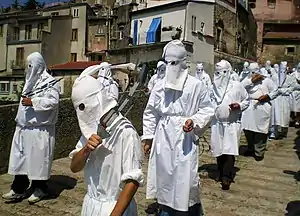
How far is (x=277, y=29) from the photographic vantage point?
38812 millimetres

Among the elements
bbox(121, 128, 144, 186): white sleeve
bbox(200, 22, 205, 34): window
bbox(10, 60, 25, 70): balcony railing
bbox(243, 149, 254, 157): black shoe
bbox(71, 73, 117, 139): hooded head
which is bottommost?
bbox(243, 149, 254, 157): black shoe

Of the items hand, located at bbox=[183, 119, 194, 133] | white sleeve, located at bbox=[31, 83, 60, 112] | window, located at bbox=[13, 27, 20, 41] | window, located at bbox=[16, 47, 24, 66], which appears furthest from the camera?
window, located at bbox=[13, 27, 20, 41]

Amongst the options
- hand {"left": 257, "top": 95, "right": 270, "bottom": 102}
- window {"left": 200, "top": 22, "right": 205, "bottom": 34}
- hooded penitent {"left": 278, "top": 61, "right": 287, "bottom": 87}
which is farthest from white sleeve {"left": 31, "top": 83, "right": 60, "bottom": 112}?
window {"left": 200, "top": 22, "right": 205, "bottom": 34}

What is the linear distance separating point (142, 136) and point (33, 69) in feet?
6.36

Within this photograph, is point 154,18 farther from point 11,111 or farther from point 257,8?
point 11,111

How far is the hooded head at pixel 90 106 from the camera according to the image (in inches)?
100

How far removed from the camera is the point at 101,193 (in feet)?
8.59

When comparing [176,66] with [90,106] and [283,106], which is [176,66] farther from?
[283,106]

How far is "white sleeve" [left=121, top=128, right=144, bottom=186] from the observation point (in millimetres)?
2537

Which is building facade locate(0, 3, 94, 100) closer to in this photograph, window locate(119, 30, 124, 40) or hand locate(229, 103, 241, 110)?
window locate(119, 30, 124, 40)

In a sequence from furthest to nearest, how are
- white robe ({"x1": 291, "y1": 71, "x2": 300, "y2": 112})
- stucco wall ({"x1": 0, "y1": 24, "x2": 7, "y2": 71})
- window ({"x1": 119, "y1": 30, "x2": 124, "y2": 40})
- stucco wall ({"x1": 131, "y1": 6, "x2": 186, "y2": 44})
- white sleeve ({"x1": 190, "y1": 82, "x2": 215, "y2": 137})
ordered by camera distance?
stucco wall ({"x1": 0, "y1": 24, "x2": 7, "y2": 71}) < window ({"x1": 119, "y1": 30, "x2": 124, "y2": 40}) < stucco wall ({"x1": 131, "y1": 6, "x2": 186, "y2": 44}) < white robe ({"x1": 291, "y1": 71, "x2": 300, "y2": 112}) < white sleeve ({"x1": 190, "y1": 82, "x2": 215, "y2": 137})

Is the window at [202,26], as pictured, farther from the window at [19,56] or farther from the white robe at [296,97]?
the window at [19,56]

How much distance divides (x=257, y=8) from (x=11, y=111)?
37783 millimetres

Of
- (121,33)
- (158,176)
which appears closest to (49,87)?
(158,176)
